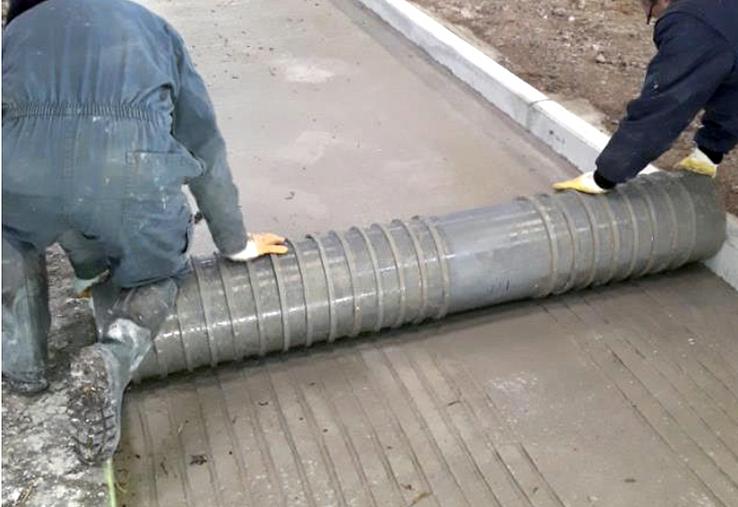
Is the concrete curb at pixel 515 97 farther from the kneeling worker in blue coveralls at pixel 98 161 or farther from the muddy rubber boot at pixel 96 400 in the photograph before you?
the muddy rubber boot at pixel 96 400

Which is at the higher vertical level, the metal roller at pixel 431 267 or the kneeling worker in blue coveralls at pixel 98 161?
the kneeling worker in blue coveralls at pixel 98 161

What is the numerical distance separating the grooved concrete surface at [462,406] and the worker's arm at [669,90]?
1.64ft

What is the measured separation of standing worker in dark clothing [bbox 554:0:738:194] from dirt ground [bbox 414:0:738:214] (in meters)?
0.78

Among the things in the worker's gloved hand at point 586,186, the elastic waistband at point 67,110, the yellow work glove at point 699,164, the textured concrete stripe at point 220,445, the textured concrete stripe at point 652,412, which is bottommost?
the textured concrete stripe at point 220,445

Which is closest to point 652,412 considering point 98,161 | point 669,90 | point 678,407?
point 678,407

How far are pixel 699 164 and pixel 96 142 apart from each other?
2.15 meters

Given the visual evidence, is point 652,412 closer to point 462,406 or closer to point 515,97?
point 462,406

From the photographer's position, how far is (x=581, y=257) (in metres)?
2.76

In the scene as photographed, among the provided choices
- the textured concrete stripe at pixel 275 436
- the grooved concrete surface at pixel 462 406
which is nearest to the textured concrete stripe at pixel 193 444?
the grooved concrete surface at pixel 462 406

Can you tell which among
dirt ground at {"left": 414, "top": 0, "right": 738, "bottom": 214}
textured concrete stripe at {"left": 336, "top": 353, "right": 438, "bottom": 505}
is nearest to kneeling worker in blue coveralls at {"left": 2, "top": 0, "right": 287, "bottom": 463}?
textured concrete stripe at {"left": 336, "top": 353, "right": 438, "bottom": 505}

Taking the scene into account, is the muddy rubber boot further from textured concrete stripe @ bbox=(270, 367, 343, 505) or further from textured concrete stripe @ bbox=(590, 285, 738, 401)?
textured concrete stripe @ bbox=(590, 285, 738, 401)

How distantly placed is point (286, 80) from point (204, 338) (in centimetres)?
251

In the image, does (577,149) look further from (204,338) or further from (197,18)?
(197,18)

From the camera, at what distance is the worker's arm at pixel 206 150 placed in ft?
7.14
